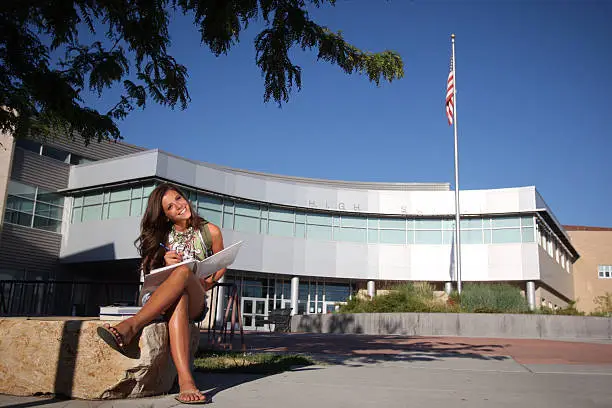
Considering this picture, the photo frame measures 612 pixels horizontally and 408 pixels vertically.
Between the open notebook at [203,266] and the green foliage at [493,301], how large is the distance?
746 inches

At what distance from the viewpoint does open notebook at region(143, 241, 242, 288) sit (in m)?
3.73

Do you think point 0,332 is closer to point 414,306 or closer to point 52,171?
point 414,306

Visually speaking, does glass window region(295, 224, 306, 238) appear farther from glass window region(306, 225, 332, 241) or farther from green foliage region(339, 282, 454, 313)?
green foliage region(339, 282, 454, 313)

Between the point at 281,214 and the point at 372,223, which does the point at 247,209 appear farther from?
the point at 372,223

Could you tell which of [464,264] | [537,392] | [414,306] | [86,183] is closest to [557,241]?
[464,264]

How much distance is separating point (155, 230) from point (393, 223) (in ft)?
109

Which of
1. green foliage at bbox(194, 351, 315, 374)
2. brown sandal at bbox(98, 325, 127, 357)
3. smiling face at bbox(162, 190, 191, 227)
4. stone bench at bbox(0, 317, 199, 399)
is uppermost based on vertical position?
smiling face at bbox(162, 190, 191, 227)

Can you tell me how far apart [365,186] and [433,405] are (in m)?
45.7

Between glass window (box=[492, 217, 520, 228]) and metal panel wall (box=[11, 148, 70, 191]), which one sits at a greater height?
metal panel wall (box=[11, 148, 70, 191])

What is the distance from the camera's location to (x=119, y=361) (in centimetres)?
375

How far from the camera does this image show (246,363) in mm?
6207

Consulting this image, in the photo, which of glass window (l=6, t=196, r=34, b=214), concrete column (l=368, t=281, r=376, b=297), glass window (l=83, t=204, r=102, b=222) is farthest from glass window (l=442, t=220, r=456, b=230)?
glass window (l=6, t=196, r=34, b=214)

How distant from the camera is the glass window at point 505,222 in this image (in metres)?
35.0

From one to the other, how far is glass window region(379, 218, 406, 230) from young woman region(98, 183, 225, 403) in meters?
32.7
